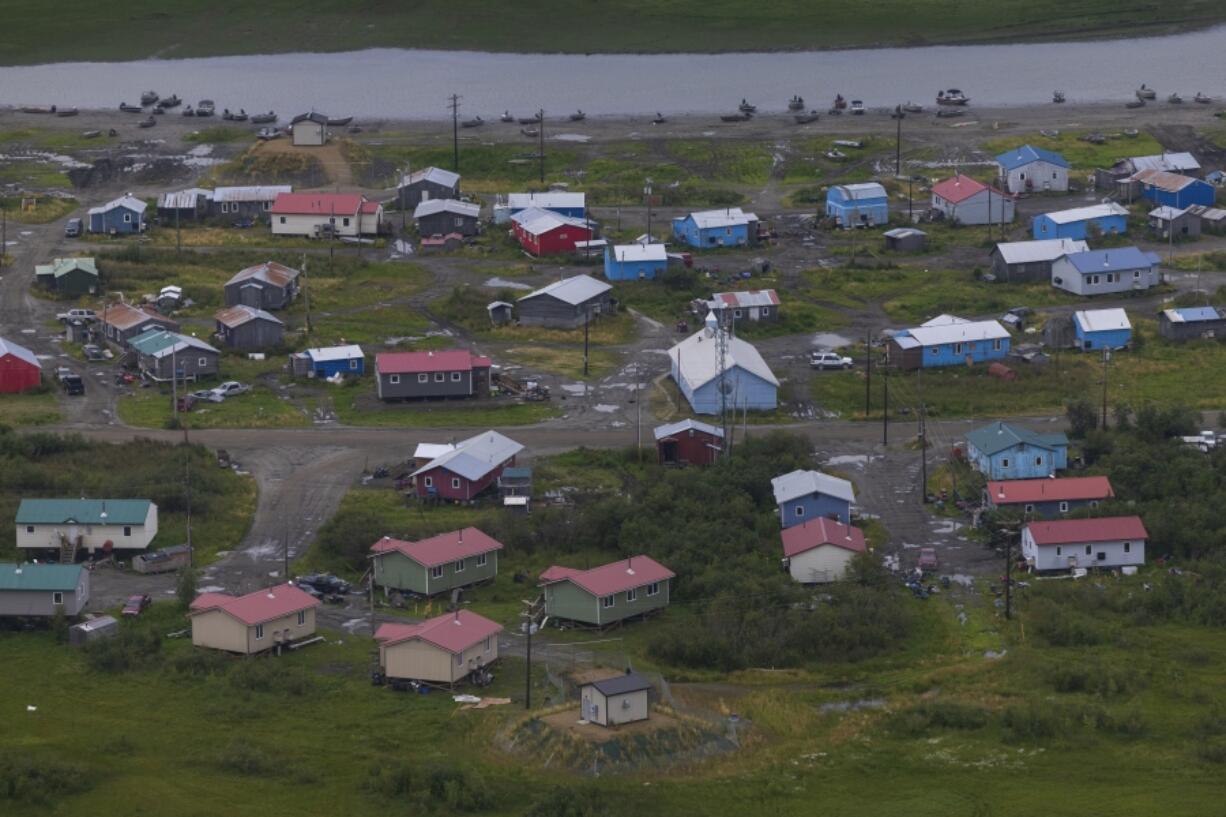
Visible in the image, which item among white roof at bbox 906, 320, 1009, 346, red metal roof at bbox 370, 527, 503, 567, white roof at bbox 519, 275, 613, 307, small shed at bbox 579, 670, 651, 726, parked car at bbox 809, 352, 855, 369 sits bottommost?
small shed at bbox 579, 670, 651, 726

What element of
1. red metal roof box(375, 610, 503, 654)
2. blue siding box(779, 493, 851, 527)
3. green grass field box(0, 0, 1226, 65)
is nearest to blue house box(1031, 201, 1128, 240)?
blue siding box(779, 493, 851, 527)

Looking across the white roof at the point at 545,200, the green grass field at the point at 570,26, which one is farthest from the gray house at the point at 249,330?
the green grass field at the point at 570,26

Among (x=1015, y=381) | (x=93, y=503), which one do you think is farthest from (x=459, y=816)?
(x=1015, y=381)

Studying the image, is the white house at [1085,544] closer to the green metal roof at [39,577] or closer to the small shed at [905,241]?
the green metal roof at [39,577]

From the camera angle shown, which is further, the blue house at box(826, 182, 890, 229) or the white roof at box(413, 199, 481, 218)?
the blue house at box(826, 182, 890, 229)

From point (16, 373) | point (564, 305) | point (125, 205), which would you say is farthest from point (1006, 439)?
point (125, 205)

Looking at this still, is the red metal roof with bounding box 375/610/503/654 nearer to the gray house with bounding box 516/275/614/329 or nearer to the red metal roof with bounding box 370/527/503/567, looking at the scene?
the red metal roof with bounding box 370/527/503/567

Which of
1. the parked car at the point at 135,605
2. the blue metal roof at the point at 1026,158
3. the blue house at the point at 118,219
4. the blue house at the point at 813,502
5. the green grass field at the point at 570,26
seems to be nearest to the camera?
the parked car at the point at 135,605
